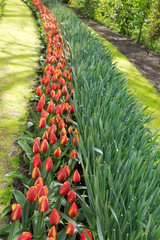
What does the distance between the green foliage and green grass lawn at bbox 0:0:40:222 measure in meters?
0.80

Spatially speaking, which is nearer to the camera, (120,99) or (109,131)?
(109,131)

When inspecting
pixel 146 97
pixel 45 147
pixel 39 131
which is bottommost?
pixel 146 97

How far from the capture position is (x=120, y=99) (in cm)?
258

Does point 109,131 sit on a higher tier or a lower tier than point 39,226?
higher

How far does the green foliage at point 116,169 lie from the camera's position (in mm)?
1221

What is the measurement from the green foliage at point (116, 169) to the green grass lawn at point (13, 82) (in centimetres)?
80

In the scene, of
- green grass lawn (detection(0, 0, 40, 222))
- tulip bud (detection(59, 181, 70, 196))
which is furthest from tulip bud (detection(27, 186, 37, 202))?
green grass lawn (detection(0, 0, 40, 222))

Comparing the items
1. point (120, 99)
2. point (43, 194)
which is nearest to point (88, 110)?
point (120, 99)

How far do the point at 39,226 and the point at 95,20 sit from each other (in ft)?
44.7

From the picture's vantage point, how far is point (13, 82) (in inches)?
165

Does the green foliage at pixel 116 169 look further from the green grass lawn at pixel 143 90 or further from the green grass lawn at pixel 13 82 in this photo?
the green grass lawn at pixel 143 90

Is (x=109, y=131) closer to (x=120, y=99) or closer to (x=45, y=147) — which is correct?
(x=45, y=147)

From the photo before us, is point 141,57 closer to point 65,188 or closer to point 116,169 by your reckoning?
point 116,169

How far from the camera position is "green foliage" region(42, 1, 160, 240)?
48.1 inches
